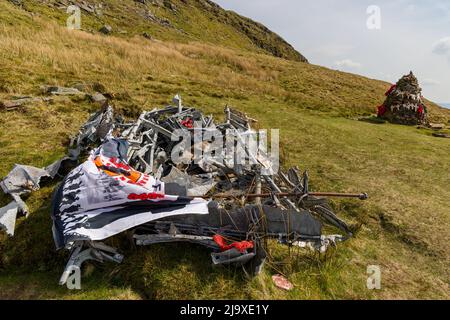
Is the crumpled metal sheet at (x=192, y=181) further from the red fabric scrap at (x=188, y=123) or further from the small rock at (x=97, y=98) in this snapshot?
the small rock at (x=97, y=98)

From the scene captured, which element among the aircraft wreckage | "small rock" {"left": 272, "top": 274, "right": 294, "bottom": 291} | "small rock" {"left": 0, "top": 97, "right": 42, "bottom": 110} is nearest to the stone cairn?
the aircraft wreckage

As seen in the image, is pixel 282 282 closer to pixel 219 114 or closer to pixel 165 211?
pixel 165 211

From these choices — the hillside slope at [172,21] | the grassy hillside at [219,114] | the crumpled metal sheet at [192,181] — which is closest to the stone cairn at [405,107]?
the grassy hillside at [219,114]

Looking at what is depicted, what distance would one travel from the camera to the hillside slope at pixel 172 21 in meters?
42.0

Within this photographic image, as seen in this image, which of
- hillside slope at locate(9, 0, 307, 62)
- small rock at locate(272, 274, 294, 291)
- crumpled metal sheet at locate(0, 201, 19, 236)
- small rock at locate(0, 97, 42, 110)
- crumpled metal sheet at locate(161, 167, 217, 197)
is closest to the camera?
small rock at locate(272, 274, 294, 291)

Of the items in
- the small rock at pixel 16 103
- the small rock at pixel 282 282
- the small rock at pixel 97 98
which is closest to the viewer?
the small rock at pixel 282 282

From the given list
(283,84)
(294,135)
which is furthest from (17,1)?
(294,135)

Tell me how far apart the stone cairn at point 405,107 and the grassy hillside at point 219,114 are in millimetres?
1949

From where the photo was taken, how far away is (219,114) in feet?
53.8

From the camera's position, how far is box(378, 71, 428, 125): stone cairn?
71.2ft

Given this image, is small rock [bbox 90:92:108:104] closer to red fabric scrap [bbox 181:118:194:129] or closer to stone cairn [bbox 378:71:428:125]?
red fabric scrap [bbox 181:118:194:129]

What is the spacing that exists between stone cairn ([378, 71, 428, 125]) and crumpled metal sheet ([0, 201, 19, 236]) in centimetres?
2234

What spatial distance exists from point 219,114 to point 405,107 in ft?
45.3
